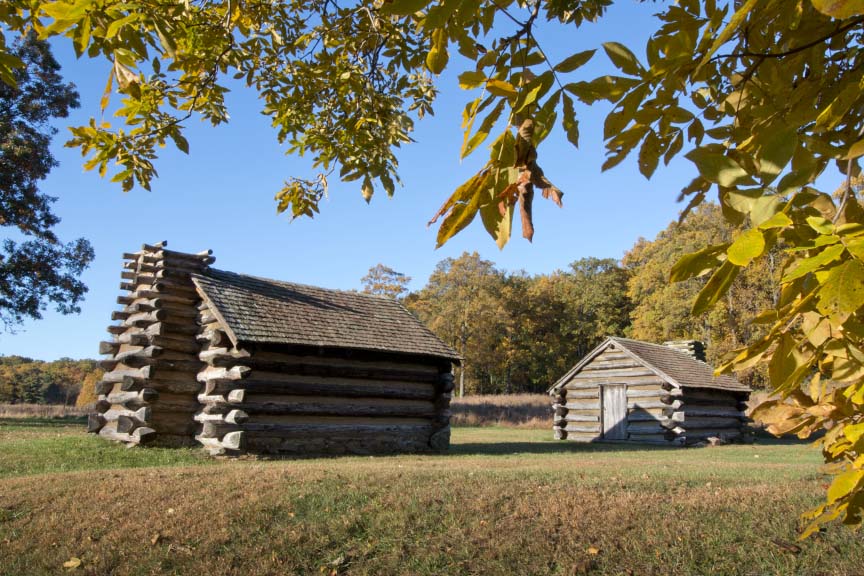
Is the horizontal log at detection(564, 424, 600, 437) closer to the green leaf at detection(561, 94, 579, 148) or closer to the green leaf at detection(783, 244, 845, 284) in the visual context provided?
the green leaf at detection(561, 94, 579, 148)

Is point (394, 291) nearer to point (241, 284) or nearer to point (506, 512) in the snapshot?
point (241, 284)

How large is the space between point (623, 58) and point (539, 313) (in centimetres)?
5816

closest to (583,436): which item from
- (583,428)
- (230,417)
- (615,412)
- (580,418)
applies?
(583,428)

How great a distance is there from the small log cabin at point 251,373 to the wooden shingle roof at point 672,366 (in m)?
10.0

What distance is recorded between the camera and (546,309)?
5944 centimetres

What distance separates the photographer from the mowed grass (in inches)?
226

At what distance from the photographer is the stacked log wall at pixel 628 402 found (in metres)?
22.0

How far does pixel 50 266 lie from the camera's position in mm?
26141

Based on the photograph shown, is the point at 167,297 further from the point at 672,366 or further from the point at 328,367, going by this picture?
the point at 672,366

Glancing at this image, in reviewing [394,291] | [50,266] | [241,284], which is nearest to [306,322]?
[241,284]

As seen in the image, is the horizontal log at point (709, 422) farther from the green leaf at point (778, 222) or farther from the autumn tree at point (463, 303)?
the autumn tree at point (463, 303)

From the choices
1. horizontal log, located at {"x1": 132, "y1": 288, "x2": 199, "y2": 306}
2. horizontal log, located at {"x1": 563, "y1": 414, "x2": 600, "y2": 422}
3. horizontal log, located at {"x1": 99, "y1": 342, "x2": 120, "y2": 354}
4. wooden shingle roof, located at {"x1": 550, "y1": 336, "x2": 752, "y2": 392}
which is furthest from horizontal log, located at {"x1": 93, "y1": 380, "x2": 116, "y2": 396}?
horizontal log, located at {"x1": 563, "y1": 414, "x2": 600, "y2": 422}

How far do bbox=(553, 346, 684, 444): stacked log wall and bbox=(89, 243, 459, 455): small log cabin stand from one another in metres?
10.0

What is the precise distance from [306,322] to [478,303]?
3828 cm
